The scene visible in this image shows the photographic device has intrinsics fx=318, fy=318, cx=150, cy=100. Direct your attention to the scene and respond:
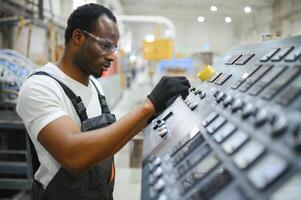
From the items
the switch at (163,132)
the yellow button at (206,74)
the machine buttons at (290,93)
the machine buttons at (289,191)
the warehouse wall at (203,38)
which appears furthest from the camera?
the warehouse wall at (203,38)

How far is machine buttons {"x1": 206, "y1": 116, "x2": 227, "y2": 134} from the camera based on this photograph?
2.73 feet

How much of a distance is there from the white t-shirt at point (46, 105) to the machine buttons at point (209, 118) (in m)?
0.45

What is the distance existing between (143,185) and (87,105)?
541mm

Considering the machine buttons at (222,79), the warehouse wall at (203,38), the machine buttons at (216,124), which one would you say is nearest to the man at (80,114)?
the machine buttons at (222,79)

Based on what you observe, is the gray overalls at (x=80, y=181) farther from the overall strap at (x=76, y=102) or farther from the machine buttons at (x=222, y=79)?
the machine buttons at (x=222, y=79)

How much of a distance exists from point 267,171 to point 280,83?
10.5 inches

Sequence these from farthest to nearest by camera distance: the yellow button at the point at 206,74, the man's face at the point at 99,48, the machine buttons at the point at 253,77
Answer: the yellow button at the point at 206,74 → the man's face at the point at 99,48 → the machine buttons at the point at 253,77

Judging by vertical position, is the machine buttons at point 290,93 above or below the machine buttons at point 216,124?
above

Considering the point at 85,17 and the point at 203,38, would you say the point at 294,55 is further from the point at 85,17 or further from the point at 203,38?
the point at 203,38

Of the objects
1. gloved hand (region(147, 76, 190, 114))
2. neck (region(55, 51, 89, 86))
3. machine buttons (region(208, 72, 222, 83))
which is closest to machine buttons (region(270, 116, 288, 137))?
Answer: gloved hand (region(147, 76, 190, 114))

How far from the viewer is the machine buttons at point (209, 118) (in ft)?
2.96

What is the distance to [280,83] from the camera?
75 centimetres

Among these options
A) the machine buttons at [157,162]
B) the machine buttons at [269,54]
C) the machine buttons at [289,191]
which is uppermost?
the machine buttons at [269,54]

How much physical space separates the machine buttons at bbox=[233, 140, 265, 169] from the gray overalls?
692mm
